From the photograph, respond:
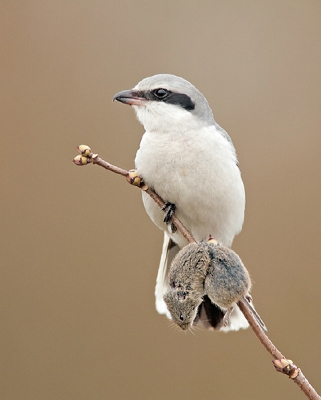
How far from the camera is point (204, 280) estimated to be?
1382 mm

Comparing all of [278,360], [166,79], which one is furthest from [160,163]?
[278,360]

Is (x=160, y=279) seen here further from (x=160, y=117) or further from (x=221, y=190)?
(x=160, y=117)

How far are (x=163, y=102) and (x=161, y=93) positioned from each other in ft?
0.10

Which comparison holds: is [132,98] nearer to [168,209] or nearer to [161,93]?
[161,93]

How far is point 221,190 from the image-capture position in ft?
6.59

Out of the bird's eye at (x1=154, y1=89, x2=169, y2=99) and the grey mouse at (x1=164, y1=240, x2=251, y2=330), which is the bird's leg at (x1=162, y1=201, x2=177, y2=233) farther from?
the grey mouse at (x1=164, y1=240, x2=251, y2=330)

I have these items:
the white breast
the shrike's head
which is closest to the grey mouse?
the white breast

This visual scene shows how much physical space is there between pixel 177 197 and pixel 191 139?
0.68ft

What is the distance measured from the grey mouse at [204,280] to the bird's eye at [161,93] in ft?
2.36

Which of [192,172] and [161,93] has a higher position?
[161,93]

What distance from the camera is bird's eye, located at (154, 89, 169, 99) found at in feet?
6.47

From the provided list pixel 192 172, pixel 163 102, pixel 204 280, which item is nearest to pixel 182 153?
pixel 192 172

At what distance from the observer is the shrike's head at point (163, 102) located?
196 centimetres

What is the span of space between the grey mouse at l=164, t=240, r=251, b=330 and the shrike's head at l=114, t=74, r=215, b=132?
668 mm
